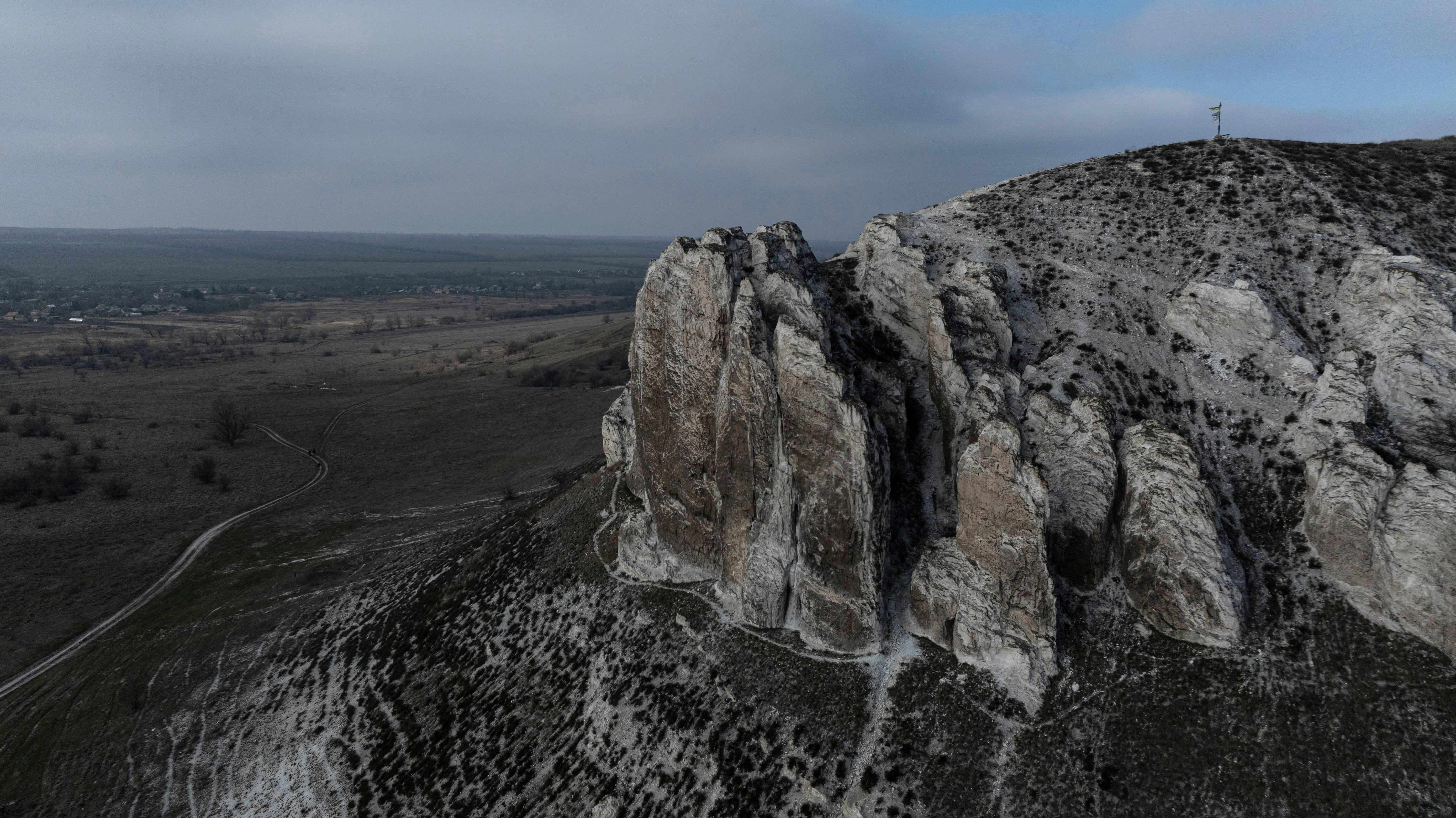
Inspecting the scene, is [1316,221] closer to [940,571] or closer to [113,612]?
[940,571]

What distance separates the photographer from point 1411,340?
114 ft

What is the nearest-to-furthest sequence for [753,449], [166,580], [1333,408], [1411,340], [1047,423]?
[1333,408]
[1411,340]
[1047,423]
[753,449]
[166,580]

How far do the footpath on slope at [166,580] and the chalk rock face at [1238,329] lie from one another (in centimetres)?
8861

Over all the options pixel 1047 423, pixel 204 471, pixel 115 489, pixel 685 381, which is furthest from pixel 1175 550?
pixel 115 489

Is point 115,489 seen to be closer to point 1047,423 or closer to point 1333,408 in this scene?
point 1047,423

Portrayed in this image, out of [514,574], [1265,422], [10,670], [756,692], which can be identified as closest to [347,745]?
[514,574]

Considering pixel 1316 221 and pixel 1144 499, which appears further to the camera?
pixel 1316 221

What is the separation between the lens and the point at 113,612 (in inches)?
2253

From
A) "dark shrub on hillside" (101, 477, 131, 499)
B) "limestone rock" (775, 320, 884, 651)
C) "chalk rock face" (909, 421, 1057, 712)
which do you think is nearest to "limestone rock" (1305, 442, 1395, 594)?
"chalk rock face" (909, 421, 1057, 712)

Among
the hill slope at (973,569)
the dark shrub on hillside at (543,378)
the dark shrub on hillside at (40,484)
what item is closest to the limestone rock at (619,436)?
the hill slope at (973,569)

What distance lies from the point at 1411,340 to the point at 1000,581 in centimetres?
2712

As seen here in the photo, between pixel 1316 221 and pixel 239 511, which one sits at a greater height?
pixel 1316 221

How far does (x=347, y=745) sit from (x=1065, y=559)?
44967 millimetres

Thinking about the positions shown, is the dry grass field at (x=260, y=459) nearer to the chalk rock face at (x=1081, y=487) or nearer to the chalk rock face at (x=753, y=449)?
the chalk rock face at (x=753, y=449)
